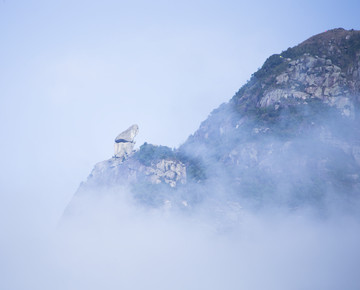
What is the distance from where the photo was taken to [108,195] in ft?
388

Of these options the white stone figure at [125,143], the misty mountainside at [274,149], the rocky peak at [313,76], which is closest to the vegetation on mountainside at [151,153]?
the misty mountainside at [274,149]

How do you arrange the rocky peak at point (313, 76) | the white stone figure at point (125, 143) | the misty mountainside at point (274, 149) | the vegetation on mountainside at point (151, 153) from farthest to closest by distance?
the white stone figure at point (125, 143) < the vegetation on mountainside at point (151, 153) < the rocky peak at point (313, 76) < the misty mountainside at point (274, 149)

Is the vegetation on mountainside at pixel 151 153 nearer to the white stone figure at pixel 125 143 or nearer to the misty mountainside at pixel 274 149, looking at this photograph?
the misty mountainside at pixel 274 149

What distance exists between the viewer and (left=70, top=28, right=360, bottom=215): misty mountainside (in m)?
99.7

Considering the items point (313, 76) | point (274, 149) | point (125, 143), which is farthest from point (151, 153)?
point (313, 76)

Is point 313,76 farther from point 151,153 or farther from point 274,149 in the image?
point 151,153

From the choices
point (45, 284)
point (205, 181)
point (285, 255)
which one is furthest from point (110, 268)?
point (285, 255)

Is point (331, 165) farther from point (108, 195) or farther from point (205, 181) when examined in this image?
point (108, 195)

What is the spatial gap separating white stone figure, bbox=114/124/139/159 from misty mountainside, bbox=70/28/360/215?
0.33 meters

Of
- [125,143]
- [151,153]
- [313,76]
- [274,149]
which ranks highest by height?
[313,76]

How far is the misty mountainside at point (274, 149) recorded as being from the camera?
327ft

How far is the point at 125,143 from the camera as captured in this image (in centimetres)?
12962

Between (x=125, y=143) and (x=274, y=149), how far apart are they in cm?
4463

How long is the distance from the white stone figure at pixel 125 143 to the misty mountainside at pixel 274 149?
1.08ft
